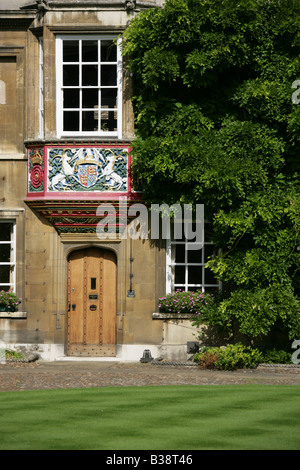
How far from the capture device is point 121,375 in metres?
15.8

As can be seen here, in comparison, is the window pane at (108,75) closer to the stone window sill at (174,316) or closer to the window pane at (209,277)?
the window pane at (209,277)

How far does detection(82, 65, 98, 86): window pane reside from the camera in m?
18.6

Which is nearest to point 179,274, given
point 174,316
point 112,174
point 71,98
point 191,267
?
point 191,267

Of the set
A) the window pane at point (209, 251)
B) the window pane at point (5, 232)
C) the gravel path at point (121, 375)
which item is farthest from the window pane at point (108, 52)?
the gravel path at point (121, 375)

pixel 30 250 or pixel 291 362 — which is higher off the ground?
pixel 30 250

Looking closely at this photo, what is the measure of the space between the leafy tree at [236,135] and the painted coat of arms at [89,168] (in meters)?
0.51

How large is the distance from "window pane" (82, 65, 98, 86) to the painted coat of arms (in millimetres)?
1539

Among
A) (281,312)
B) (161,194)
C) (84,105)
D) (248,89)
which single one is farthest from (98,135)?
(281,312)

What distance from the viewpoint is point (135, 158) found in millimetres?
17938

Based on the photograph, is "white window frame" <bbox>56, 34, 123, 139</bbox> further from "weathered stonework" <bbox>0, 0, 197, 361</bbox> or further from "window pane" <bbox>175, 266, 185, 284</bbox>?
"window pane" <bbox>175, 266, 185, 284</bbox>

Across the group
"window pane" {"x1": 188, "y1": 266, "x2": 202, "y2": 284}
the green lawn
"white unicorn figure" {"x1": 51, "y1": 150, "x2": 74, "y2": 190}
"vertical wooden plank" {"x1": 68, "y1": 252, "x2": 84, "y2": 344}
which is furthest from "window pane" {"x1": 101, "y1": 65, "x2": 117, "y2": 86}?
the green lawn

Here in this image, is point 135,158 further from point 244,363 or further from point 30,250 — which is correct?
point 244,363

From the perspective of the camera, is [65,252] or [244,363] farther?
[65,252]

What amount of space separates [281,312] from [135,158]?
172 inches
